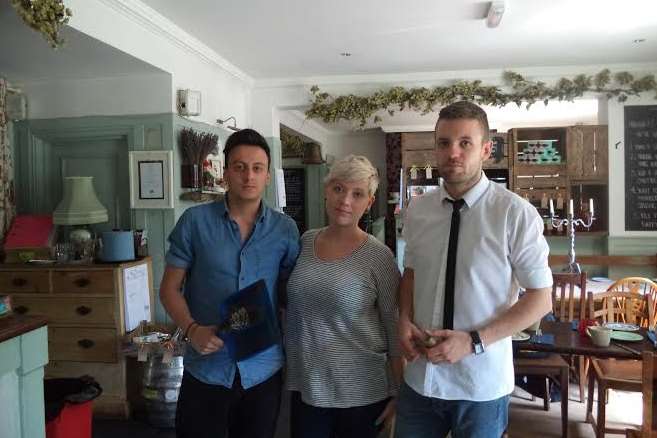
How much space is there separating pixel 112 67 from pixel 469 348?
118 inches

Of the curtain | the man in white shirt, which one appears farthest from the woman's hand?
the curtain

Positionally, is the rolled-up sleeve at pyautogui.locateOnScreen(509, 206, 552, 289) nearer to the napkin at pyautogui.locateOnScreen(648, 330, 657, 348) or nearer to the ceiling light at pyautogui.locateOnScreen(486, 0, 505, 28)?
the napkin at pyautogui.locateOnScreen(648, 330, 657, 348)

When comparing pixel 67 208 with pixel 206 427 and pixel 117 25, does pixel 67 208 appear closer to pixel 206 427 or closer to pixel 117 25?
pixel 117 25

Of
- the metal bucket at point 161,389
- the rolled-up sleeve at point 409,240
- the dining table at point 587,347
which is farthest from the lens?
the metal bucket at point 161,389

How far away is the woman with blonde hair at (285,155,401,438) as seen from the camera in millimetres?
1528

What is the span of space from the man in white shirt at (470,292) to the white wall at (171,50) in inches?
84.7

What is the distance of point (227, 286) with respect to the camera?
1530mm

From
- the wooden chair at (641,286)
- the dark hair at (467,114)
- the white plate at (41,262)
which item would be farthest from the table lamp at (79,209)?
the wooden chair at (641,286)

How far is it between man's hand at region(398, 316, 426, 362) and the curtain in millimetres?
3154

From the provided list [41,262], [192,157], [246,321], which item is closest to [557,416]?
[246,321]

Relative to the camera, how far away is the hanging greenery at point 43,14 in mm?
2023

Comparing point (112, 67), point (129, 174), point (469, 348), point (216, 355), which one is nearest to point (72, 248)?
point (129, 174)

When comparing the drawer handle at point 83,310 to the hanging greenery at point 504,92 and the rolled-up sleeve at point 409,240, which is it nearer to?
the rolled-up sleeve at point 409,240

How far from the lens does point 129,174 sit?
142 inches
